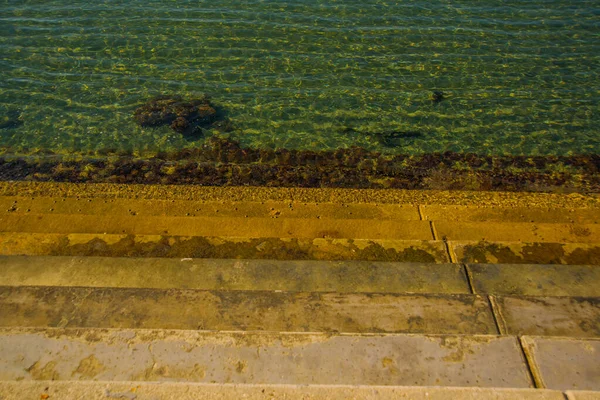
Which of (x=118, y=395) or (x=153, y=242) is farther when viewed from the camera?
(x=153, y=242)

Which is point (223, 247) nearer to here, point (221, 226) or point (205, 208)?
point (221, 226)

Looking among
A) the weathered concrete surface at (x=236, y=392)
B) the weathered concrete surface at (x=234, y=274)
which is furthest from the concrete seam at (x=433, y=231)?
the weathered concrete surface at (x=236, y=392)

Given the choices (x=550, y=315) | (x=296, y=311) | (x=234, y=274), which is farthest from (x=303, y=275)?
(x=550, y=315)

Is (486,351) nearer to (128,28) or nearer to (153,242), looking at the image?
(153,242)

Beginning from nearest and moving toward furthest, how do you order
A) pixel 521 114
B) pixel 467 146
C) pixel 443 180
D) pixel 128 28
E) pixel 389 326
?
pixel 389 326 < pixel 443 180 < pixel 467 146 < pixel 521 114 < pixel 128 28

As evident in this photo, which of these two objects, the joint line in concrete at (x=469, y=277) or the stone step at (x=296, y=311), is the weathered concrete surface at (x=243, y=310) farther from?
the joint line in concrete at (x=469, y=277)

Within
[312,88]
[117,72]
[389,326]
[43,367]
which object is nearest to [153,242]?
[43,367]

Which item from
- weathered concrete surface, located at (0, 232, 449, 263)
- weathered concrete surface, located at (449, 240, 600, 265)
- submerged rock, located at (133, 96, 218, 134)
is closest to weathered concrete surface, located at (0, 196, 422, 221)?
weathered concrete surface, located at (0, 232, 449, 263)

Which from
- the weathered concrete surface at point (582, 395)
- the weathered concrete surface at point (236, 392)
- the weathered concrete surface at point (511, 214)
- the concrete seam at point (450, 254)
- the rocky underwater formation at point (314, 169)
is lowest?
the rocky underwater formation at point (314, 169)
